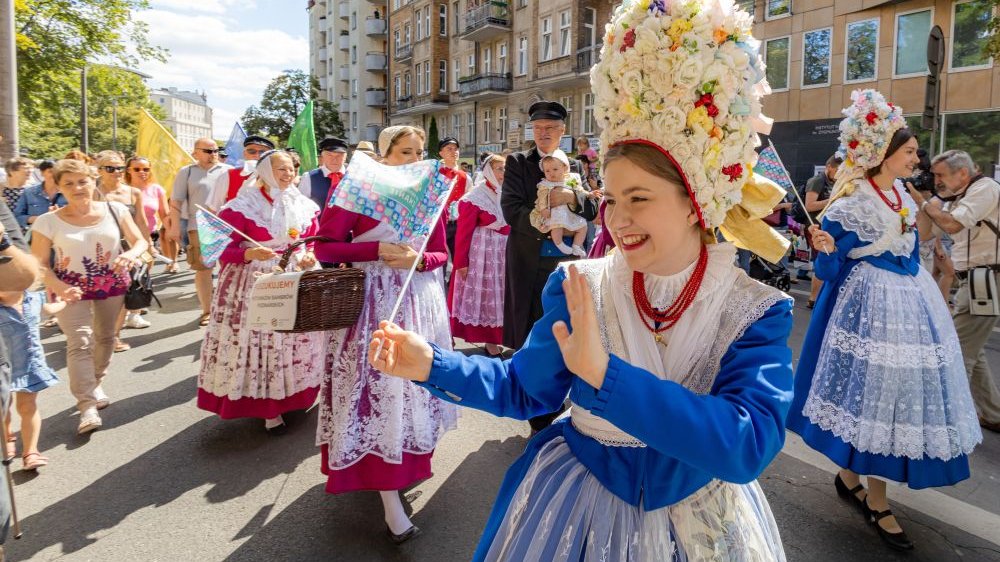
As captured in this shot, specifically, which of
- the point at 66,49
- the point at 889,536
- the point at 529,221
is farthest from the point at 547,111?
the point at 66,49

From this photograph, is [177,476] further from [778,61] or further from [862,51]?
[778,61]

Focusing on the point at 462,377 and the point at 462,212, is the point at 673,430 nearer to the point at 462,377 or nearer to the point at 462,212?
the point at 462,377

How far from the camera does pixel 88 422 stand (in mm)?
4461

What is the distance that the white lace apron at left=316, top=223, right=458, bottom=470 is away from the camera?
10.3 feet

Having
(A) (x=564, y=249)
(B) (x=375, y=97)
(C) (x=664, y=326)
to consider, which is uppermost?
(B) (x=375, y=97)

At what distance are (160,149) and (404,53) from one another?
38.9 metres

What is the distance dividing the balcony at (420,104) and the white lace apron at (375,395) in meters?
37.2

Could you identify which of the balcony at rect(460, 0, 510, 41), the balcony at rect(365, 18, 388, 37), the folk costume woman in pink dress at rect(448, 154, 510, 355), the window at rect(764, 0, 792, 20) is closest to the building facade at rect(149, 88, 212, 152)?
the balcony at rect(365, 18, 388, 37)

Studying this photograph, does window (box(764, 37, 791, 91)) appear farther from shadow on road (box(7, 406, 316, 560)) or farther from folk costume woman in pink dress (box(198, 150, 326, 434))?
shadow on road (box(7, 406, 316, 560))

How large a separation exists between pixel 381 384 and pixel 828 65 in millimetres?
20250

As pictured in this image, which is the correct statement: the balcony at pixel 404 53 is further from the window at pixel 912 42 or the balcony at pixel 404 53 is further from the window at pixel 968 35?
the window at pixel 968 35

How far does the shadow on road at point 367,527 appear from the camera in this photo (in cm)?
298

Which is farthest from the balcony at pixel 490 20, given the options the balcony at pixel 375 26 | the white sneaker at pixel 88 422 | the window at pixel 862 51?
the white sneaker at pixel 88 422

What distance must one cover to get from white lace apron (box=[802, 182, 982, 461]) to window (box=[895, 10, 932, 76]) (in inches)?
674
